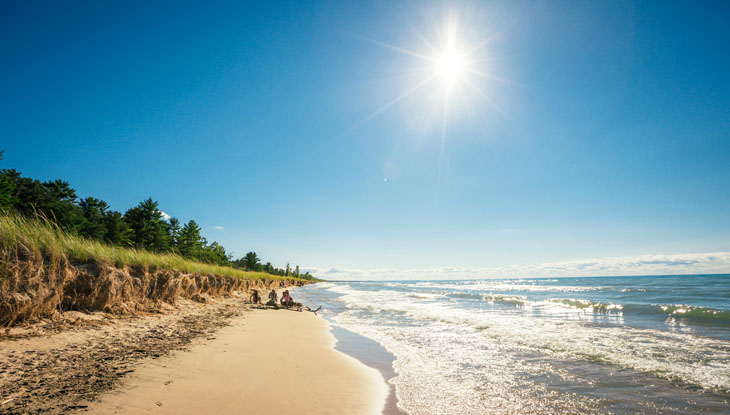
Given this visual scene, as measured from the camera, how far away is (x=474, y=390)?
5426 mm

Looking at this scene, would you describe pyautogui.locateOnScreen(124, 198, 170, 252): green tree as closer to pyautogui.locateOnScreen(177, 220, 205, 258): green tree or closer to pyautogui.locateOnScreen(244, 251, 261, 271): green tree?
pyautogui.locateOnScreen(177, 220, 205, 258): green tree

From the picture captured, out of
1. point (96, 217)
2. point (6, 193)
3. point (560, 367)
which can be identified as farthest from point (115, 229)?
point (560, 367)

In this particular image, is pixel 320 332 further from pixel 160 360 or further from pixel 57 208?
pixel 57 208

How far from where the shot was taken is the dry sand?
392cm

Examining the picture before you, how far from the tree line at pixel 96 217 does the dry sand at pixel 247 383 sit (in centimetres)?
2077

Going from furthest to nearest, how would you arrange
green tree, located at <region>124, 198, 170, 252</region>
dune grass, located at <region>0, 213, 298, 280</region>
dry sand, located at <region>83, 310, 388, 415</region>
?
1. green tree, located at <region>124, 198, 170, 252</region>
2. dune grass, located at <region>0, 213, 298, 280</region>
3. dry sand, located at <region>83, 310, 388, 415</region>

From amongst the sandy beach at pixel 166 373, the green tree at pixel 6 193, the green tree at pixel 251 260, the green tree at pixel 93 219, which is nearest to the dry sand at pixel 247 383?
the sandy beach at pixel 166 373

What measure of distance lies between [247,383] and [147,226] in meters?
43.4

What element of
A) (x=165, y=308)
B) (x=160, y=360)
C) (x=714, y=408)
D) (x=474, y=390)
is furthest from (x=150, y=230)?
(x=714, y=408)

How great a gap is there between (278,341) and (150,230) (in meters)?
40.5

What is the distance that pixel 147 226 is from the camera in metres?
38.8

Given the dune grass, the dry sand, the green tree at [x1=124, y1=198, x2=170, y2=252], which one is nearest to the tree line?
the green tree at [x1=124, y1=198, x2=170, y2=252]

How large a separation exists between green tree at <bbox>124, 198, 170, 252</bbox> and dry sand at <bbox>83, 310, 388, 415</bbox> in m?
39.6

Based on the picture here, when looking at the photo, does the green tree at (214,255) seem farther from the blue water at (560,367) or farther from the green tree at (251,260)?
the blue water at (560,367)
